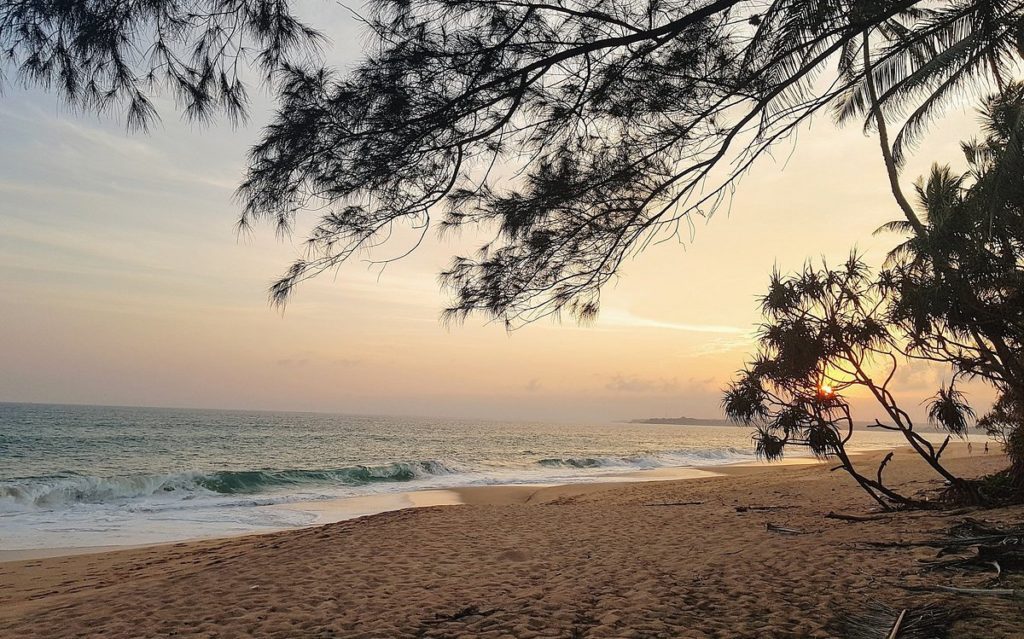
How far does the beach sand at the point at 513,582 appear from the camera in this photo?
14.0ft

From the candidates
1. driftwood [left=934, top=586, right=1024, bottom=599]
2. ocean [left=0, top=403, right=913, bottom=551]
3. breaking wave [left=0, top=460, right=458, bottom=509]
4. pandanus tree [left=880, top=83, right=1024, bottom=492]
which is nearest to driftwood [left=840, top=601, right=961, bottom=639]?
driftwood [left=934, top=586, right=1024, bottom=599]

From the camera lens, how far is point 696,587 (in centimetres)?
503

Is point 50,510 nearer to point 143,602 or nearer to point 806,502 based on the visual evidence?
point 143,602

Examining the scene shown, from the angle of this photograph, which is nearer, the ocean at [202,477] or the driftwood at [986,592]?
the driftwood at [986,592]

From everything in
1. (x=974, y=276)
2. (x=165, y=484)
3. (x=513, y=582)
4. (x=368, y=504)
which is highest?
(x=974, y=276)

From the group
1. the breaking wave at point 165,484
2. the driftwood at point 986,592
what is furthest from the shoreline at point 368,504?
the driftwood at point 986,592

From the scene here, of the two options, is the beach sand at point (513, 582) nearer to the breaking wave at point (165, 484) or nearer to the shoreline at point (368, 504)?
the shoreline at point (368, 504)

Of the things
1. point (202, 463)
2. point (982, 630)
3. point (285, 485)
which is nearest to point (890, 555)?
point (982, 630)

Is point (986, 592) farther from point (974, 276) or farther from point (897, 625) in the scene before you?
point (974, 276)

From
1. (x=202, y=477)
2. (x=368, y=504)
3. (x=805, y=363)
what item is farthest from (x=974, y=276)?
(x=202, y=477)

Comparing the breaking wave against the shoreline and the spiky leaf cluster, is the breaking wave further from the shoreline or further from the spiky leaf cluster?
the spiky leaf cluster

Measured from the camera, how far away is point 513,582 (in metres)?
5.72

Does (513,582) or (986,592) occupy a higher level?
(986,592)

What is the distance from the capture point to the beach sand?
426 cm
